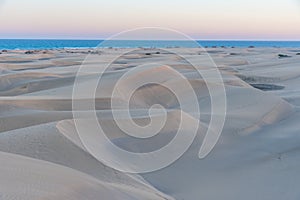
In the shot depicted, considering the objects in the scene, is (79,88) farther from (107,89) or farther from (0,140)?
(0,140)

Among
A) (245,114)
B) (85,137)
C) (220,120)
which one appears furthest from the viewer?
(245,114)

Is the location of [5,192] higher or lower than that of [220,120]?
higher

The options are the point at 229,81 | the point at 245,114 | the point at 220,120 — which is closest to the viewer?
the point at 220,120

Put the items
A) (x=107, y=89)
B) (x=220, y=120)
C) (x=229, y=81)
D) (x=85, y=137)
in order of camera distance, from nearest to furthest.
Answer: (x=85, y=137)
(x=220, y=120)
(x=107, y=89)
(x=229, y=81)

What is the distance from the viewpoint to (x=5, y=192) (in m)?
2.17

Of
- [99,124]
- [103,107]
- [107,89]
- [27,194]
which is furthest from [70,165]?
[107,89]

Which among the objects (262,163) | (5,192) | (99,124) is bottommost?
(262,163)

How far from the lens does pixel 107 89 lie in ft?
29.2

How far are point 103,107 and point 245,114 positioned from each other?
2.41 m

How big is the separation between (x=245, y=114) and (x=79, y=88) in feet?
12.7

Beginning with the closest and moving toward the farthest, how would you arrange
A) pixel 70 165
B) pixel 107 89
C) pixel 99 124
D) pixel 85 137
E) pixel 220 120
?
pixel 70 165 < pixel 85 137 < pixel 99 124 < pixel 220 120 < pixel 107 89

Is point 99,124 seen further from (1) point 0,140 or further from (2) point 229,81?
(2) point 229,81

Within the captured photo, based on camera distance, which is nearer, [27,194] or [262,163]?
[27,194]

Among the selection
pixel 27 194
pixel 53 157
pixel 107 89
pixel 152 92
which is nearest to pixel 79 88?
pixel 107 89
